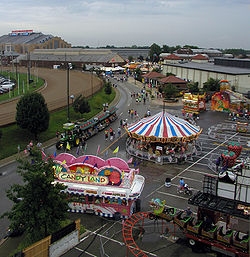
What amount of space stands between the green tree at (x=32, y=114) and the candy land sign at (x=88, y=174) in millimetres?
12793

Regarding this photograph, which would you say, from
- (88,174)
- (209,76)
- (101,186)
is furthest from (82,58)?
(101,186)

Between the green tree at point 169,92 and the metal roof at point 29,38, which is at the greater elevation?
the metal roof at point 29,38

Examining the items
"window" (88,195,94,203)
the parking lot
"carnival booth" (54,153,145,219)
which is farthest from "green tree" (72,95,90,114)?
"window" (88,195,94,203)

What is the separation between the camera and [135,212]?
1733cm

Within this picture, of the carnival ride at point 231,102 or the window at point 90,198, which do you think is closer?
the window at point 90,198

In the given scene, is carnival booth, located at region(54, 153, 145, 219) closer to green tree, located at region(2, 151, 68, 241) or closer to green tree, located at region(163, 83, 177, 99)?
green tree, located at region(2, 151, 68, 241)

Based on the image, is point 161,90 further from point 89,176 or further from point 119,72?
point 89,176

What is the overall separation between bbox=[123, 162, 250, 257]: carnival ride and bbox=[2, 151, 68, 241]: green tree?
12.3ft

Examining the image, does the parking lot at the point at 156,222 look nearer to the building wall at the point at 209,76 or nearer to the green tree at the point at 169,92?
the green tree at the point at 169,92

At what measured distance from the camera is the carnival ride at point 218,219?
42.9ft

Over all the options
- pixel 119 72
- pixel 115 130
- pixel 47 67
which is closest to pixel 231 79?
pixel 115 130

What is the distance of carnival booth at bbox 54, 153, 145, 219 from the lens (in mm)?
16391

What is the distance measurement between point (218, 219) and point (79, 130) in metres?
19.0

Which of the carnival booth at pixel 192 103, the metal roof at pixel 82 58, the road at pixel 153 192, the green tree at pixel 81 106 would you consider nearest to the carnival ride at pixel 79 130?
the road at pixel 153 192
